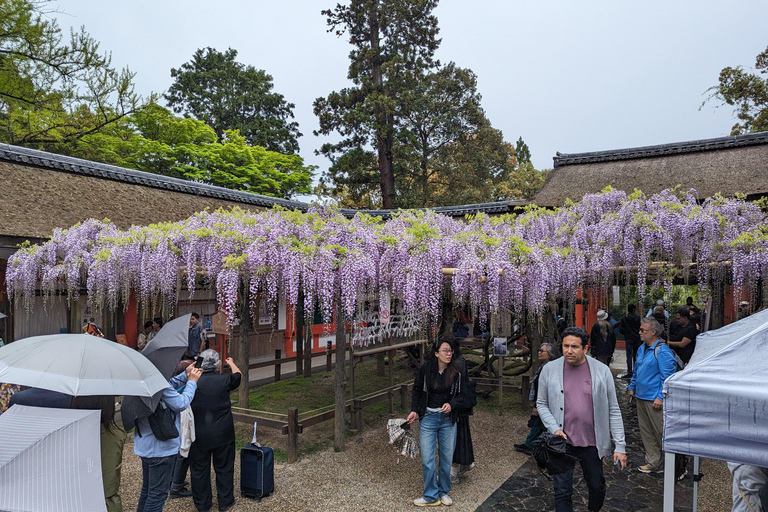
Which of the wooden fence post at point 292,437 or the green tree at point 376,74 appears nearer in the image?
the wooden fence post at point 292,437

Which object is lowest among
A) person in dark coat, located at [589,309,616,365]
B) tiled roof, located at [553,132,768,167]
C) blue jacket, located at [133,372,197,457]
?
person in dark coat, located at [589,309,616,365]

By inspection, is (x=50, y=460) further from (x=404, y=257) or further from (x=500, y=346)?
(x=500, y=346)

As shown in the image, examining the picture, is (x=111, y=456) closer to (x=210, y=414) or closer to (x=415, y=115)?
(x=210, y=414)

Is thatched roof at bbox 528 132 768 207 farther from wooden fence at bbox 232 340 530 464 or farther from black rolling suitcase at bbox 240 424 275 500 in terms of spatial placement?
black rolling suitcase at bbox 240 424 275 500

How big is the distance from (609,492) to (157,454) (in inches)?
166

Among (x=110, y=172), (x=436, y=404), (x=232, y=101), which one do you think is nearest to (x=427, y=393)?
(x=436, y=404)

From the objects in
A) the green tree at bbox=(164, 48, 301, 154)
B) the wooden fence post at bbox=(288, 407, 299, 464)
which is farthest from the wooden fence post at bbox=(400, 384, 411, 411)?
the green tree at bbox=(164, 48, 301, 154)

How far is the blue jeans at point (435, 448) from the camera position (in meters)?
4.24

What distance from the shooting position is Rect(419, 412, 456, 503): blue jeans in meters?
4.24

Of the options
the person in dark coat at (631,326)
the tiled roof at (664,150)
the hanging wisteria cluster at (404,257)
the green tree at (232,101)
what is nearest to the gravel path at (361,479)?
the hanging wisteria cluster at (404,257)

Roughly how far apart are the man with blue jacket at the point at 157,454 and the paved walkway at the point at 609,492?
2.76m

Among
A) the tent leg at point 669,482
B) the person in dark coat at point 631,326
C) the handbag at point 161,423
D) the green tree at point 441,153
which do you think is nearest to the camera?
the tent leg at point 669,482

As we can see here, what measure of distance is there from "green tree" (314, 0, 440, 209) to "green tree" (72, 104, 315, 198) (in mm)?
2639

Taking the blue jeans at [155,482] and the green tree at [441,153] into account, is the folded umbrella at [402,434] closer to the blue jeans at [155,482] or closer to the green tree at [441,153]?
the blue jeans at [155,482]
